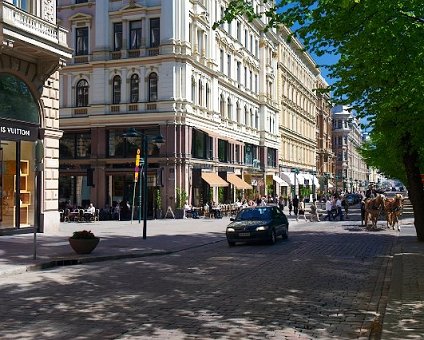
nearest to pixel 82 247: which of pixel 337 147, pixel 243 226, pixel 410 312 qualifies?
pixel 243 226

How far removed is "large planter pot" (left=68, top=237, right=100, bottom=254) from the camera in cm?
1606

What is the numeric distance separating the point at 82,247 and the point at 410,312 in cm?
1025

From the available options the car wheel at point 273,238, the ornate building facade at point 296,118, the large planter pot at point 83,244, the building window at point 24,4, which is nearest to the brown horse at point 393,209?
the car wheel at point 273,238

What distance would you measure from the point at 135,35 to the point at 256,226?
79.0 ft

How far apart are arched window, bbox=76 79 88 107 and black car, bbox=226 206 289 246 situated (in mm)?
23035

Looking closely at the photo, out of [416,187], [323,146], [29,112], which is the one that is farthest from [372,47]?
[323,146]

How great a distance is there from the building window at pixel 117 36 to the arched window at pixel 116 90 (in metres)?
2.21

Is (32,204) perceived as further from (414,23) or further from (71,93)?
(71,93)

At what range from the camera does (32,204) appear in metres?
23.0

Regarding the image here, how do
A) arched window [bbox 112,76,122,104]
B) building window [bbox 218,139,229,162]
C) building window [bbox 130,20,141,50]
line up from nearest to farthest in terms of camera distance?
building window [bbox 130,20,141,50] → arched window [bbox 112,76,122,104] → building window [bbox 218,139,229,162]

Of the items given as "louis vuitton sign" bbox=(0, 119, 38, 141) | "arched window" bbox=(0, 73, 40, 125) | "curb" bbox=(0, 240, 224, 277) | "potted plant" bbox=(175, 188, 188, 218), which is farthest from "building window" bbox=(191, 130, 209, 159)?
"curb" bbox=(0, 240, 224, 277)

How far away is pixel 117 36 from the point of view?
40.7 metres

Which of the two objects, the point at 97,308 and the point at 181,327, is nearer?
the point at 181,327

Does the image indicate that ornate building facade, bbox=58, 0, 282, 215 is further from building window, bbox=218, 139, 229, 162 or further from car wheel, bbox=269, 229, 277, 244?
car wheel, bbox=269, 229, 277, 244
